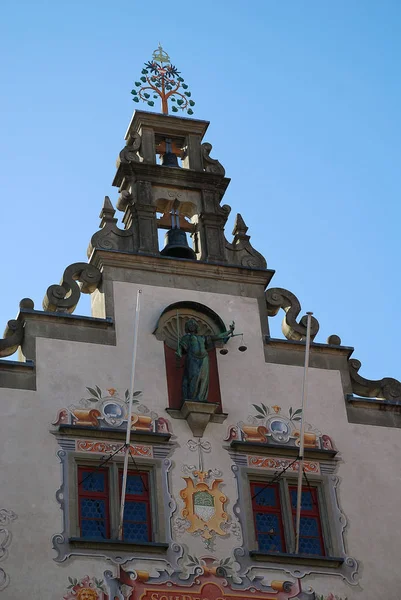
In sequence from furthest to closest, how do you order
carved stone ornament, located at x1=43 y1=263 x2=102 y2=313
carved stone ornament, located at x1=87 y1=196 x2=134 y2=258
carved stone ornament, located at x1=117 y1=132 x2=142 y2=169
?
1. carved stone ornament, located at x1=117 y1=132 x2=142 y2=169
2. carved stone ornament, located at x1=87 y1=196 x2=134 y2=258
3. carved stone ornament, located at x1=43 y1=263 x2=102 y2=313

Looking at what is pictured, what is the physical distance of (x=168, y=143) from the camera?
30.6 meters

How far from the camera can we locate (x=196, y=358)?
87.4 feet

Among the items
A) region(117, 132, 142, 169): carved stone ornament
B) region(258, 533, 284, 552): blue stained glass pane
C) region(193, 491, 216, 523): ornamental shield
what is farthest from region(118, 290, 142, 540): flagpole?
region(117, 132, 142, 169): carved stone ornament

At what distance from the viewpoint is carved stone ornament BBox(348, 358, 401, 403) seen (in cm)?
2788

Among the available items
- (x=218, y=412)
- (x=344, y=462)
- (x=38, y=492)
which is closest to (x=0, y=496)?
(x=38, y=492)

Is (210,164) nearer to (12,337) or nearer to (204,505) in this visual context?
(12,337)

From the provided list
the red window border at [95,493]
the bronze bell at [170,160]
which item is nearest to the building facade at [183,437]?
the red window border at [95,493]

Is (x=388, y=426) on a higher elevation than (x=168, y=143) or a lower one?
lower

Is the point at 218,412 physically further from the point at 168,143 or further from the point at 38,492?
the point at 168,143

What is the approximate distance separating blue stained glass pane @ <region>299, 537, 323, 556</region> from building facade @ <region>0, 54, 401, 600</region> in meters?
0.03

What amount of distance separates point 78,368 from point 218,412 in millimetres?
2422

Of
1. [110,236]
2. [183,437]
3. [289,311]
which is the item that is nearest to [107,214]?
[110,236]

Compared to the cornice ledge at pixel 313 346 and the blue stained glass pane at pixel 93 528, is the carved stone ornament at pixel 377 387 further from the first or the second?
the blue stained glass pane at pixel 93 528

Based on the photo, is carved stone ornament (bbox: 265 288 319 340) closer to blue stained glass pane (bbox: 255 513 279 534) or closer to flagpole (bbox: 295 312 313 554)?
flagpole (bbox: 295 312 313 554)
